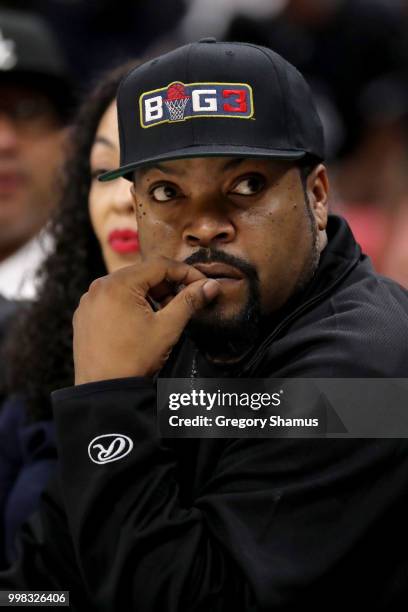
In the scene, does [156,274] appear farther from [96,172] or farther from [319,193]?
[96,172]

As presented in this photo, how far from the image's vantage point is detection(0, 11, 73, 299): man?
2.41 meters

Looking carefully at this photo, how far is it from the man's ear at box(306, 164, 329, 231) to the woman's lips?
17.3 inches

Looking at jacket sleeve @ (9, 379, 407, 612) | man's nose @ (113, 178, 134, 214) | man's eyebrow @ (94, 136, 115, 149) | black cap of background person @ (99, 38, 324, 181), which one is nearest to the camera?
jacket sleeve @ (9, 379, 407, 612)

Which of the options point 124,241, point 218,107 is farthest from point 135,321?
point 124,241

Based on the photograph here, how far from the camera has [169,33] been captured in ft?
8.45

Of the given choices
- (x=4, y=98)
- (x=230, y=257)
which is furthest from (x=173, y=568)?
(x=4, y=98)

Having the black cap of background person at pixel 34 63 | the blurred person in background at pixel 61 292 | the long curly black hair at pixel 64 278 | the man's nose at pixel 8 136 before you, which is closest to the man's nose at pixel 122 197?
the blurred person in background at pixel 61 292

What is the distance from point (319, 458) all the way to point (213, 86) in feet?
1.43

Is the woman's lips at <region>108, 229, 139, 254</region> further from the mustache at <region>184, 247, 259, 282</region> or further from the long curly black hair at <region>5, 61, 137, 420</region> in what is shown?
the mustache at <region>184, 247, 259, 282</region>

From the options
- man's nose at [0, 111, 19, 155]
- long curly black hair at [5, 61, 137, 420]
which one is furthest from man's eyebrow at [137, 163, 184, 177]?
man's nose at [0, 111, 19, 155]

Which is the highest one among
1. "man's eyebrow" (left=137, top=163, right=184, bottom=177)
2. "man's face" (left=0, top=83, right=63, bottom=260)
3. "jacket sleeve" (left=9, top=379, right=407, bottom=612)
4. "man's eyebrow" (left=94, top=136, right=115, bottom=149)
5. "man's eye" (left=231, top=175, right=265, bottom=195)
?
"man's face" (left=0, top=83, right=63, bottom=260)

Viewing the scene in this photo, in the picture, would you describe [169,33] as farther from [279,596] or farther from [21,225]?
[279,596]

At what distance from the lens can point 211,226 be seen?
115 cm

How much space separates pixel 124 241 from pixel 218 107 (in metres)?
0.54
